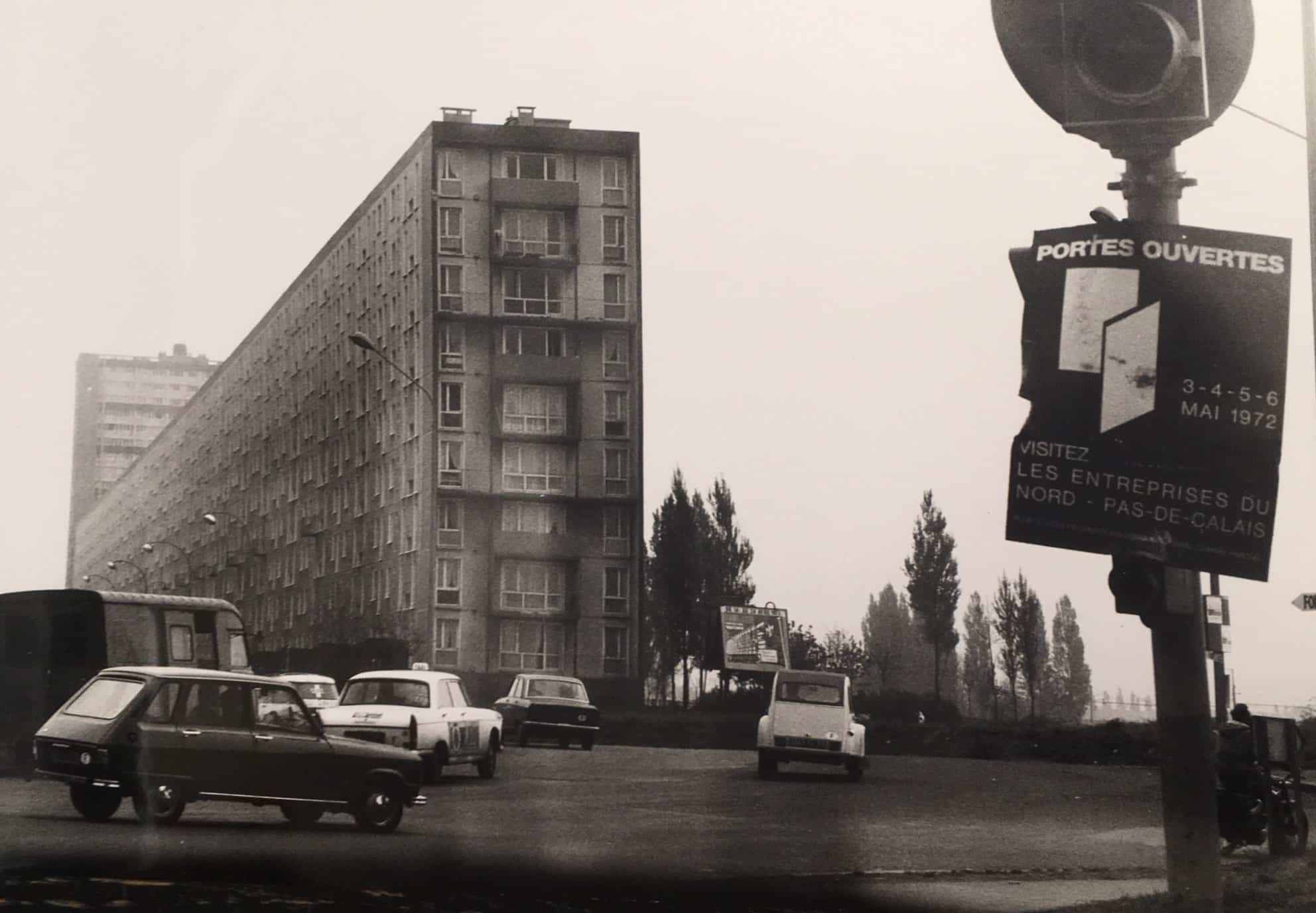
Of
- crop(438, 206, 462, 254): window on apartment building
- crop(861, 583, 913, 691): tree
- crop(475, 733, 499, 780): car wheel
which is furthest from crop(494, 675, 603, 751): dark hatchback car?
crop(438, 206, 462, 254): window on apartment building

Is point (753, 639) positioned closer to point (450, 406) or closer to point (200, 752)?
point (450, 406)

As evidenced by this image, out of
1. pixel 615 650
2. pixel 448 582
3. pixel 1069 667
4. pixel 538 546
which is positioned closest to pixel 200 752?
pixel 538 546

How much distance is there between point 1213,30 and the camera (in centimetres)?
779

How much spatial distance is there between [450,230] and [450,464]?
9.49 feet

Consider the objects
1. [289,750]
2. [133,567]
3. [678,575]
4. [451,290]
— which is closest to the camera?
[289,750]

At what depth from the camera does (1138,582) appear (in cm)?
763

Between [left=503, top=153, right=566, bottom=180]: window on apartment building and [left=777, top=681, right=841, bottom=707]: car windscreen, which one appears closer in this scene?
[left=503, top=153, right=566, bottom=180]: window on apartment building

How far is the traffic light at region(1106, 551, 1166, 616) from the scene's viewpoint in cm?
763

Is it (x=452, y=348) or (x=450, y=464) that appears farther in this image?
(x=450, y=464)

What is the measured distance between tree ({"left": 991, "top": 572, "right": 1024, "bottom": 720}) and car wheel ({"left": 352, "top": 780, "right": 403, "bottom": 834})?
5243 mm

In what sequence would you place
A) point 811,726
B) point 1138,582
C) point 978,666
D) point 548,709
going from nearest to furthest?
point 1138,582 < point 811,726 < point 548,709 < point 978,666

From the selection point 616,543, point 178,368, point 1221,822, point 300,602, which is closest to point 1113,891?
point 1221,822

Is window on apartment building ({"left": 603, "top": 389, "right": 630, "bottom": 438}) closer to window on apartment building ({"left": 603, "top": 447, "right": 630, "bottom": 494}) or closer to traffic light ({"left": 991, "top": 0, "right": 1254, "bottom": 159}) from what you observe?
window on apartment building ({"left": 603, "top": 447, "right": 630, "bottom": 494})

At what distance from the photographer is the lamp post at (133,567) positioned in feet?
140
